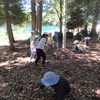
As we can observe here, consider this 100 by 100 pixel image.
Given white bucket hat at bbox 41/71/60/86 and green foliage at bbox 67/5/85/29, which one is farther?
green foliage at bbox 67/5/85/29

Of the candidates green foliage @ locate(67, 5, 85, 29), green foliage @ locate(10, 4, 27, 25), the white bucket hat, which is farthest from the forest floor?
green foliage @ locate(67, 5, 85, 29)

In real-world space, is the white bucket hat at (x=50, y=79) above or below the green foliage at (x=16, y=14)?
below

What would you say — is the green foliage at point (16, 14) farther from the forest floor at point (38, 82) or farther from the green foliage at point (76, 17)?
the forest floor at point (38, 82)

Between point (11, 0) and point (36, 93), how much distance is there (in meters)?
8.55

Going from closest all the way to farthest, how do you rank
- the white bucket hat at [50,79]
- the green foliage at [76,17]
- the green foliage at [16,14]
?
1. the white bucket hat at [50,79]
2. the green foliage at [16,14]
3. the green foliage at [76,17]

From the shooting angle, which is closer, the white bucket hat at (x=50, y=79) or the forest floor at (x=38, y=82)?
the white bucket hat at (x=50, y=79)

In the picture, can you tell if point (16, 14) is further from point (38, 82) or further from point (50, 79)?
point (50, 79)

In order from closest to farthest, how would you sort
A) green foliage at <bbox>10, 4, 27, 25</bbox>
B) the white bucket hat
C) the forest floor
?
the white bucket hat, the forest floor, green foliage at <bbox>10, 4, 27, 25</bbox>

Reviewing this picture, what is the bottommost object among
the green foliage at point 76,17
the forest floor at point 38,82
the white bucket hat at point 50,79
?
the forest floor at point 38,82

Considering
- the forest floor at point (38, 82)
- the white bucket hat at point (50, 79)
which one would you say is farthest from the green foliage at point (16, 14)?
the white bucket hat at point (50, 79)

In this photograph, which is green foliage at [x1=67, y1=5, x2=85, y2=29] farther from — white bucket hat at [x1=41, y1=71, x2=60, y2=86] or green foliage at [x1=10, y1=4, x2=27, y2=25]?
white bucket hat at [x1=41, y1=71, x2=60, y2=86]

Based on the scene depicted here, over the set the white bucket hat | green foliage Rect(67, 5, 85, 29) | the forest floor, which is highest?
green foliage Rect(67, 5, 85, 29)

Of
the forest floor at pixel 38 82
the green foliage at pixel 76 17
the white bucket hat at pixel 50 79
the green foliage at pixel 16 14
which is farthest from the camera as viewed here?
the green foliage at pixel 76 17

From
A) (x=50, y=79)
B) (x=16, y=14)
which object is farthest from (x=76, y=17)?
(x=50, y=79)
